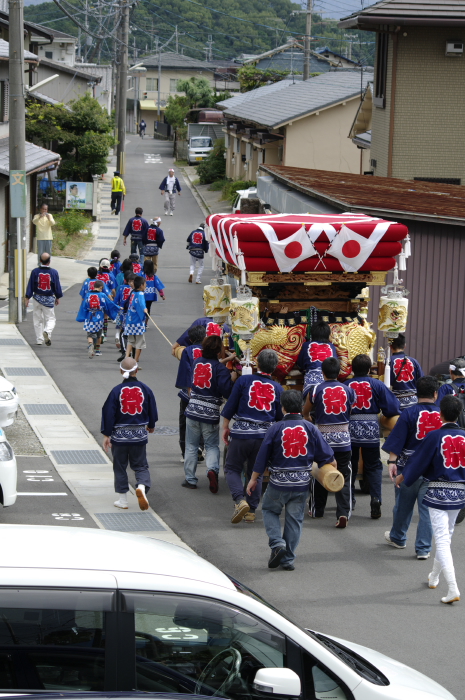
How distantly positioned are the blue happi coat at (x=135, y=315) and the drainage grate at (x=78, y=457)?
13.9 ft

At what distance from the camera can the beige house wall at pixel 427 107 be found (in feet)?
76.0

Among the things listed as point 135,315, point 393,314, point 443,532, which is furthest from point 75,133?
point 443,532

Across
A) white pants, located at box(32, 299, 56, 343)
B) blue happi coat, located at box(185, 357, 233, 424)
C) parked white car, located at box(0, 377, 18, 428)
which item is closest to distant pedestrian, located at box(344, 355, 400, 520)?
blue happi coat, located at box(185, 357, 233, 424)

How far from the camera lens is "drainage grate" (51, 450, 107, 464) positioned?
41.3 ft

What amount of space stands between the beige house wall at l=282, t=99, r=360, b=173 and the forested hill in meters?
55.3

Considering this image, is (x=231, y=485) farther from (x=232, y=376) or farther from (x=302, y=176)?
(x=302, y=176)

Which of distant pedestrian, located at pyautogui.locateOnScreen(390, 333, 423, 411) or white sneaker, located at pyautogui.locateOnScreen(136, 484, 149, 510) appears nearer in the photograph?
white sneaker, located at pyautogui.locateOnScreen(136, 484, 149, 510)

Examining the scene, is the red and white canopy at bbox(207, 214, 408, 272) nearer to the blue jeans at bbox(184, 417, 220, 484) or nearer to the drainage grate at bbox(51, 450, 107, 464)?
the blue jeans at bbox(184, 417, 220, 484)

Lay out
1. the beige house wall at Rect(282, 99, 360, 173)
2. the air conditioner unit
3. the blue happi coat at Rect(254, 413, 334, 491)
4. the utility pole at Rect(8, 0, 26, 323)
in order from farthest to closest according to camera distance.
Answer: the beige house wall at Rect(282, 99, 360, 173) < the air conditioner unit < the utility pole at Rect(8, 0, 26, 323) < the blue happi coat at Rect(254, 413, 334, 491)

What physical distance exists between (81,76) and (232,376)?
44626mm

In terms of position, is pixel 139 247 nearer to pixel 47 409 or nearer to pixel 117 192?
pixel 117 192

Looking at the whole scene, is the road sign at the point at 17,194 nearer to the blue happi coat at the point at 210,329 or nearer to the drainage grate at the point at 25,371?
the drainage grate at the point at 25,371

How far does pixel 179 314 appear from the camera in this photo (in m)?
23.2

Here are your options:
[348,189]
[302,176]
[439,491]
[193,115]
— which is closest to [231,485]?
[439,491]
